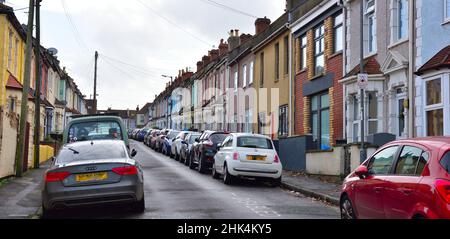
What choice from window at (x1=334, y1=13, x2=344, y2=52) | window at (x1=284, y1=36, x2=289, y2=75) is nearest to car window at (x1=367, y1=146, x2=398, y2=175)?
window at (x1=334, y1=13, x2=344, y2=52)

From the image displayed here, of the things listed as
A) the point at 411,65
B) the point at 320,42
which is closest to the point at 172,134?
the point at 320,42

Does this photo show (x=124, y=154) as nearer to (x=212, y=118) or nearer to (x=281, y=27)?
(x=281, y=27)

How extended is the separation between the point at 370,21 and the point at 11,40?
56.8 ft

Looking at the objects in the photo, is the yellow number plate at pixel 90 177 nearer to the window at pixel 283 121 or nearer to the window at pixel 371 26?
the window at pixel 371 26

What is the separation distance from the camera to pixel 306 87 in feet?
78.3

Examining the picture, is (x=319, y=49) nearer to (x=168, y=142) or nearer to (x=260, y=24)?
(x=260, y=24)

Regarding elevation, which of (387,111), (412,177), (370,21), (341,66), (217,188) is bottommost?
(217,188)

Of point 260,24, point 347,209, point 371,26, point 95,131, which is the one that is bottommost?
point 347,209

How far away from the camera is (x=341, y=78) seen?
19.2m

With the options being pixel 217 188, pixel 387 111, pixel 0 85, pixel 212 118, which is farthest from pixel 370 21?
pixel 212 118

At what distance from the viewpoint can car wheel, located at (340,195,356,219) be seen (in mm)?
8671

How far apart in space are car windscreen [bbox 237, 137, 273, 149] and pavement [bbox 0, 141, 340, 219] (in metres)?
1.25

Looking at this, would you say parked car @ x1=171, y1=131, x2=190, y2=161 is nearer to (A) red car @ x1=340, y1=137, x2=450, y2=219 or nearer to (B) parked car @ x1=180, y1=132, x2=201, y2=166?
(B) parked car @ x1=180, y1=132, x2=201, y2=166

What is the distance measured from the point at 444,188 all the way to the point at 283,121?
21391 mm
